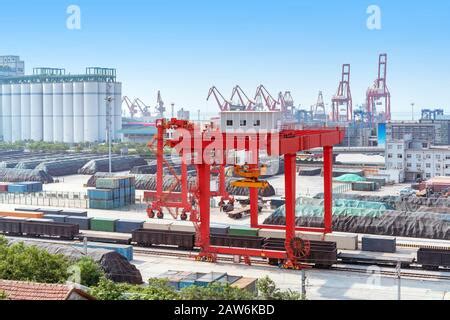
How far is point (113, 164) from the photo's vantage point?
2662 inches

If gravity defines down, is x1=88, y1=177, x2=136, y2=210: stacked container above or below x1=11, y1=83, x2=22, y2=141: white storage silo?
below

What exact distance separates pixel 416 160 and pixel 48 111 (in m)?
67.7

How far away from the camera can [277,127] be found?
2461 centimetres

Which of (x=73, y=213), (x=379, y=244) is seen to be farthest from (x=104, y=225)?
(x=379, y=244)

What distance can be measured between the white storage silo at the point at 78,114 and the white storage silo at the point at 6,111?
16476 millimetres

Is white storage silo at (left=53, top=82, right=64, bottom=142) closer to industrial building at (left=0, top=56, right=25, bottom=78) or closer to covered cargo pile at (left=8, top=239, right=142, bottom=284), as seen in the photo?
industrial building at (left=0, top=56, right=25, bottom=78)

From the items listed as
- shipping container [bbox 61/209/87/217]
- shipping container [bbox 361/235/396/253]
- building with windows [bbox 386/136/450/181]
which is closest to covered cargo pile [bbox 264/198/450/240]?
shipping container [bbox 361/235/396/253]

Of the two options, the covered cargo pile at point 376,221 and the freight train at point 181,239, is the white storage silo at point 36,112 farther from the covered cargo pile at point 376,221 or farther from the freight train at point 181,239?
the covered cargo pile at point 376,221

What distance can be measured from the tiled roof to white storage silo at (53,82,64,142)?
315 ft

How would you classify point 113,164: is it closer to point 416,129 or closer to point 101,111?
point 101,111

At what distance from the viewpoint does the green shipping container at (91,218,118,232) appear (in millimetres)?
31672

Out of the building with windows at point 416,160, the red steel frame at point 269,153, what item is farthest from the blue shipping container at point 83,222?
the building with windows at point 416,160
